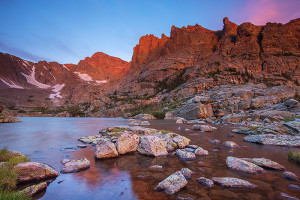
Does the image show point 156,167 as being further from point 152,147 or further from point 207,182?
point 207,182

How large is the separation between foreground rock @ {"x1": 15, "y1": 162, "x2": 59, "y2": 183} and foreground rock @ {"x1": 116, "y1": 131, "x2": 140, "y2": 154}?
4971mm

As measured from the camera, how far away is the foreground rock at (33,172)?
6.19 m

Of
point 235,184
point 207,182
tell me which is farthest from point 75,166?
point 235,184

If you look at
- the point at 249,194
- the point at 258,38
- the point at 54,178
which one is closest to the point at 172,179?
the point at 249,194

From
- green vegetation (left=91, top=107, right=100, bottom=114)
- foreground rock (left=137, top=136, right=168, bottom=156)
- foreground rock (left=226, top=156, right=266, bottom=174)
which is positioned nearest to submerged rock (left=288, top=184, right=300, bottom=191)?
foreground rock (left=226, top=156, right=266, bottom=174)

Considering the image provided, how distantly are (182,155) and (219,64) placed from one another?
178 meters

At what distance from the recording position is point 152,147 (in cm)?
1112

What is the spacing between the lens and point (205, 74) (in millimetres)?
155125

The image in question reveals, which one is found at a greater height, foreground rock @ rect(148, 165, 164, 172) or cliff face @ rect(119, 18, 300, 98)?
cliff face @ rect(119, 18, 300, 98)

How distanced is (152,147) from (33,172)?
7.27 metres

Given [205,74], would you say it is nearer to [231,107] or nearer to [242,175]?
[231,107]

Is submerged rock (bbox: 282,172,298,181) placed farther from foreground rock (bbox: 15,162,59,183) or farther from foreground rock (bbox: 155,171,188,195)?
foreground rock (bbox: 15,162,59,183)

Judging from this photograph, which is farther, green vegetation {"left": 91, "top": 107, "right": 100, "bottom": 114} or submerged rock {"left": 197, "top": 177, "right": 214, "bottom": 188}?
green vegetation {"left": 91, "top": 107, "right": 100, "bottom": 114}

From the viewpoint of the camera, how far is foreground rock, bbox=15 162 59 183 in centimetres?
619
